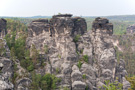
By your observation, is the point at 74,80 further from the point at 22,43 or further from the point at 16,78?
the point at 22,43

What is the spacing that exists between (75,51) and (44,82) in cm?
1380

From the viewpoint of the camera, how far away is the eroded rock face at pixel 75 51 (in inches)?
1731

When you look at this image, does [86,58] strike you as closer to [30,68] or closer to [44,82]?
[44,82]

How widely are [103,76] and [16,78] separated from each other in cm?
2320

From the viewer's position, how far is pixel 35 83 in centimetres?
3856

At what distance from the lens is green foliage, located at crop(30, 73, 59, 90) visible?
38.9 m

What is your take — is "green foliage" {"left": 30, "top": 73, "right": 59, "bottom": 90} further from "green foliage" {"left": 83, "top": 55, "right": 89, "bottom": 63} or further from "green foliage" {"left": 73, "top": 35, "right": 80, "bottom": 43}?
"green foliage" {"left": 73, "top": 35, "right": 80, "bottom": 43}

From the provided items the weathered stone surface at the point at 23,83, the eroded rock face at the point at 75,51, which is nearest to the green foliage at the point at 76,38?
the eroded rock face at the point at 75,51

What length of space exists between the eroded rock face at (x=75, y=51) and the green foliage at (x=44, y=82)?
163 centimetres

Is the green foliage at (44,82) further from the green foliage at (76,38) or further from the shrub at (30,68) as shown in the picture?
the green foliage at (76,38)

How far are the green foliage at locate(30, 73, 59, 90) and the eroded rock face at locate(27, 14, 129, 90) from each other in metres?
1.63

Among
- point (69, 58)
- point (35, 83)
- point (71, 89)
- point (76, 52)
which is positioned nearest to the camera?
point (35, 83)

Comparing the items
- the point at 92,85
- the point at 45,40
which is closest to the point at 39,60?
the point at 45,40

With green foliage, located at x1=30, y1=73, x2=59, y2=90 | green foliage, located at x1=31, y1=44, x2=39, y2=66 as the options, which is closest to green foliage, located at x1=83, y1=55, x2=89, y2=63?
green foliage, located at x1=30, y1=73, x2=59, y2=90
